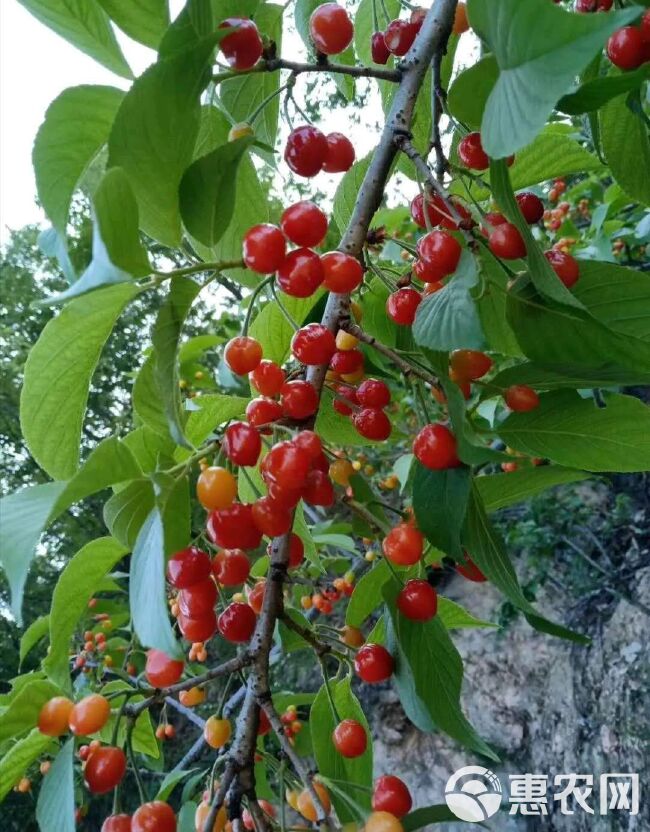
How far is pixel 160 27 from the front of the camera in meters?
0.56

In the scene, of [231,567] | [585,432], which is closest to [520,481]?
[585,432]

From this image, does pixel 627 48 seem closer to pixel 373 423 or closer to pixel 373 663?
pixel 373 423

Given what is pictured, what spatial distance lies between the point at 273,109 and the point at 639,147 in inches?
16.7

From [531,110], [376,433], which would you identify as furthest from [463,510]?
[531,110]

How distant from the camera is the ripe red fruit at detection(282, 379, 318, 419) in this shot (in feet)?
1.92

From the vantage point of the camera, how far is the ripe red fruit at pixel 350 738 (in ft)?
2.25

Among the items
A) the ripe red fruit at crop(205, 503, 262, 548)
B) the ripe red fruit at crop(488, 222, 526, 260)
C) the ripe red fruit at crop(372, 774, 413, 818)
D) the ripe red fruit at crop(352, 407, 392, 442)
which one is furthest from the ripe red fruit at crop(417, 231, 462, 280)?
the ripe red fruit at crop(372, 774, 413, 818)

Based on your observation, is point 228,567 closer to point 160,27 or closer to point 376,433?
point 376,433

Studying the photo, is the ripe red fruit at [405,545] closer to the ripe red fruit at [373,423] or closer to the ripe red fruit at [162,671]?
the ripe red fruit at [373,423]

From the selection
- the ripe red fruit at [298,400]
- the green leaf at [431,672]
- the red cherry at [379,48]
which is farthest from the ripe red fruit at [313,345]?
the red cherry at [379,48]

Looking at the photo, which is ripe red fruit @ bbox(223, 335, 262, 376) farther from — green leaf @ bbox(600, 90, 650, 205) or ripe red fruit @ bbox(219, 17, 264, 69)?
green leaf @ bbox(600, 90, 650, 205)

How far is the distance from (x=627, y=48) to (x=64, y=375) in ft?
1.98

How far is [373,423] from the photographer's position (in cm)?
68

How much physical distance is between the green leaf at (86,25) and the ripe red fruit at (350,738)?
63 cm
